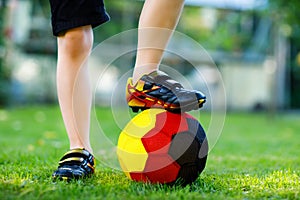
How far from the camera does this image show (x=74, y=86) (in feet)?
6.82

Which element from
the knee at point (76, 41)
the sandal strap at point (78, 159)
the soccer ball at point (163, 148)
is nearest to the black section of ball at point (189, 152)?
the soccer ball at point (163, 148)

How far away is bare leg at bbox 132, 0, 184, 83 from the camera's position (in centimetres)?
198

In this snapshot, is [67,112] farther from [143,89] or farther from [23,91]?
[23,91]

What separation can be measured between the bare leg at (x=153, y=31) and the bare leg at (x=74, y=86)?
0.26m

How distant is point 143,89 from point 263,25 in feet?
→ 50.6

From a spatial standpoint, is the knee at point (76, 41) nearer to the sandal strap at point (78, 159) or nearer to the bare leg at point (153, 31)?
the bare leg at point (153, 31)

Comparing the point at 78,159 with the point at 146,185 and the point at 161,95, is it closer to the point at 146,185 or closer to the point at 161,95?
the point at 146,185

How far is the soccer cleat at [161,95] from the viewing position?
71.3 inches

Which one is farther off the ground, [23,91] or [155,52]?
[155,52]

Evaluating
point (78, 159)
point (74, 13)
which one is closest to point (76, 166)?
point (78, 159)

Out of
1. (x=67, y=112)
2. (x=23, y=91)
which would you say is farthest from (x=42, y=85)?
(x=67, y=112)

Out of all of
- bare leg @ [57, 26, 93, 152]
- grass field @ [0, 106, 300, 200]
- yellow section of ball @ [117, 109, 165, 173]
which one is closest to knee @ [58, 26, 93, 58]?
bare leg @ [57, 26, 93, 152]

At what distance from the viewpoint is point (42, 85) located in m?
14.3

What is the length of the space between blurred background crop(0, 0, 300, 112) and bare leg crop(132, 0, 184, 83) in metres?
9.10
